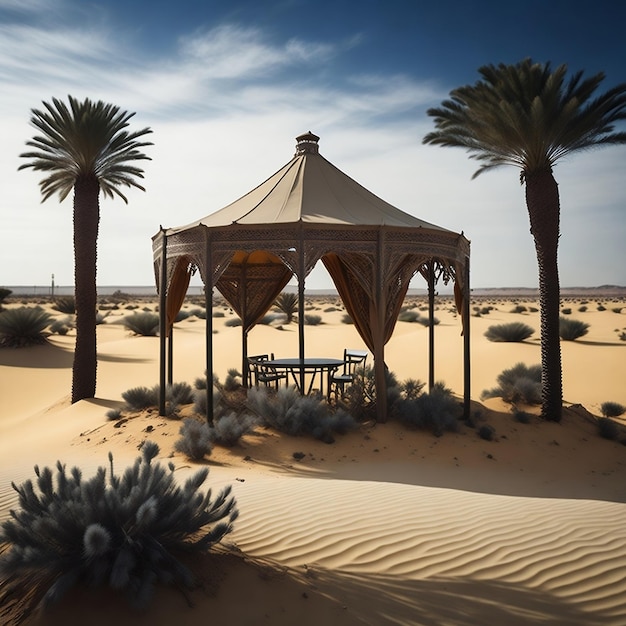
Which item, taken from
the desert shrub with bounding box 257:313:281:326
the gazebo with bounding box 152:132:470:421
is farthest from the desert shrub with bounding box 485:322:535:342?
the desert shrub with bounding box 257:313:281:326

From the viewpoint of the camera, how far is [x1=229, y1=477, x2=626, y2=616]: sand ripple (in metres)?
4.81

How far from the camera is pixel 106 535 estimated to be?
12.5 feet

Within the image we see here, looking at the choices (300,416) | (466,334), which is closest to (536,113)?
(466,334)

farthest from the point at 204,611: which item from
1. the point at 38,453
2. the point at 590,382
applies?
the point at 590,382

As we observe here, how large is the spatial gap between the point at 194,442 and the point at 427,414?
473 centimetres

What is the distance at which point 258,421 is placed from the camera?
10867mm

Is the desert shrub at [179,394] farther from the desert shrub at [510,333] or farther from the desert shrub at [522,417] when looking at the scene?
the desert shrub at [510,333]

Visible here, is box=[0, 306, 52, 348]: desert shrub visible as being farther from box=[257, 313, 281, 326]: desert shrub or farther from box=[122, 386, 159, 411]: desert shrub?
box=[257, 313, 281, 326]: desert shrub

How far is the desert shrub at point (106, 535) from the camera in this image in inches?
154

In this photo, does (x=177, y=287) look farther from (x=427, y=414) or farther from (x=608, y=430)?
(x=608, y=430)

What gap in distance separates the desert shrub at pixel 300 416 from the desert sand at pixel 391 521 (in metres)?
0.24

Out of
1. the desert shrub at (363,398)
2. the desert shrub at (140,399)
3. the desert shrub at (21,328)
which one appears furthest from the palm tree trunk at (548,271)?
the desert shrub at (21,328)

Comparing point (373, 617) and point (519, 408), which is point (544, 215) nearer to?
point (519, 408)

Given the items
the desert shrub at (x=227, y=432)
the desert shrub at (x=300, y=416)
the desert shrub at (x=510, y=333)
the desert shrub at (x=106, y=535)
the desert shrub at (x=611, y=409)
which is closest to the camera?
the desert shrub at (x=106, y=535)
